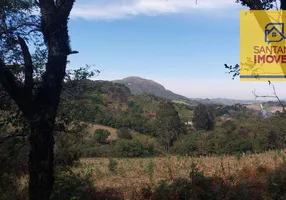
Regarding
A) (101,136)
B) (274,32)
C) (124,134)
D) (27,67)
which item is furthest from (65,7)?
(124,134)

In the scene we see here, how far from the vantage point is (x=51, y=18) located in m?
4.59

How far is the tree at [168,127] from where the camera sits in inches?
2854

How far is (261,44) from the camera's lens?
6.00 metres

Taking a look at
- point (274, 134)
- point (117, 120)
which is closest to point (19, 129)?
point (274, 134)

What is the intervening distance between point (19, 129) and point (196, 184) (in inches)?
166

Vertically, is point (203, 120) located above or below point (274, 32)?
below

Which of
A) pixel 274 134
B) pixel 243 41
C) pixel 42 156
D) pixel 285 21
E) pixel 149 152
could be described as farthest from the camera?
pixel 149 152

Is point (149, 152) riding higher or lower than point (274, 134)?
lower

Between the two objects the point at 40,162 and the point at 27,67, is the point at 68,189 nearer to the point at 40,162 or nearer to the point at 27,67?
the point at 40,162

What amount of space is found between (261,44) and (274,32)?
193cm

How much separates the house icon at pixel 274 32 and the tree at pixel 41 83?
107 inches

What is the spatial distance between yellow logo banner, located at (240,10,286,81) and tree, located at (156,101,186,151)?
2590 inches

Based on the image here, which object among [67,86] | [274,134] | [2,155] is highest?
[67,86]

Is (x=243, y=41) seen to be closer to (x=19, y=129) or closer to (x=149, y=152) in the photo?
(x=19, y=129)
